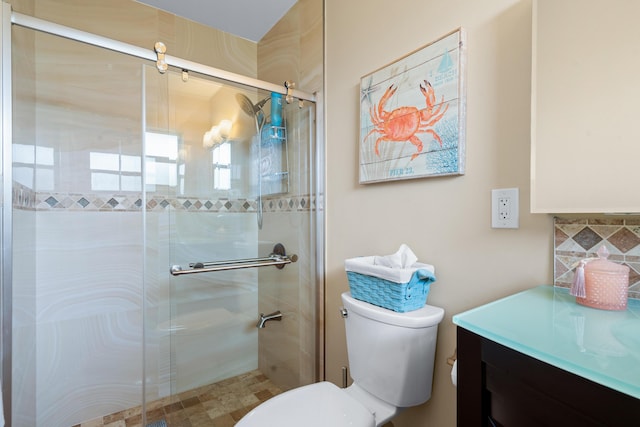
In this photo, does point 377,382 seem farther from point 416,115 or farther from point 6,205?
point 6,205

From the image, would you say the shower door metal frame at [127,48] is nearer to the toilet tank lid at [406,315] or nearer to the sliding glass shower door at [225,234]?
the sliding glass shower door at [225,234]

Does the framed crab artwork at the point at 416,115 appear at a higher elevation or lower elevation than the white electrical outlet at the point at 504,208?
higher

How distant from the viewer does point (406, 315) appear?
0.97 metres

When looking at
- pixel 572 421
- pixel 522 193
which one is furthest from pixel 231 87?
pixel 572 421

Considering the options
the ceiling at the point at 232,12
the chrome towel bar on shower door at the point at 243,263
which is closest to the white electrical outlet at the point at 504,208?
the chrome towel bar on shower door at the point at 243,263

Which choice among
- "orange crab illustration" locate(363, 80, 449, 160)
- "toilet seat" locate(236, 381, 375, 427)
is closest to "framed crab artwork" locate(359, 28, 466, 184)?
"orange crab illustration" locate(363, 80, 449, 160)

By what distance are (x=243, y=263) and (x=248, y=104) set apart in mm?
921

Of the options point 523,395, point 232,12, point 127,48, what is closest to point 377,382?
point 523,395

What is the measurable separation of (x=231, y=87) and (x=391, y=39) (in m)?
0.83

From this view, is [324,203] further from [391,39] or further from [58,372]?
[58,372]

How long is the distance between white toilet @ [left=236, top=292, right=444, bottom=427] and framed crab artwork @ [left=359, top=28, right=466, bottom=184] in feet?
1.77

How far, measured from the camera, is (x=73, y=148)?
1625mm

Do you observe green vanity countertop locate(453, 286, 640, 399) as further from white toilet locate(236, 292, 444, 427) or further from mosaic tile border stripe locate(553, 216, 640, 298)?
white toilet locate(236, 292, 444, 427)

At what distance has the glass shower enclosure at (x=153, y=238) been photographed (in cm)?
144
